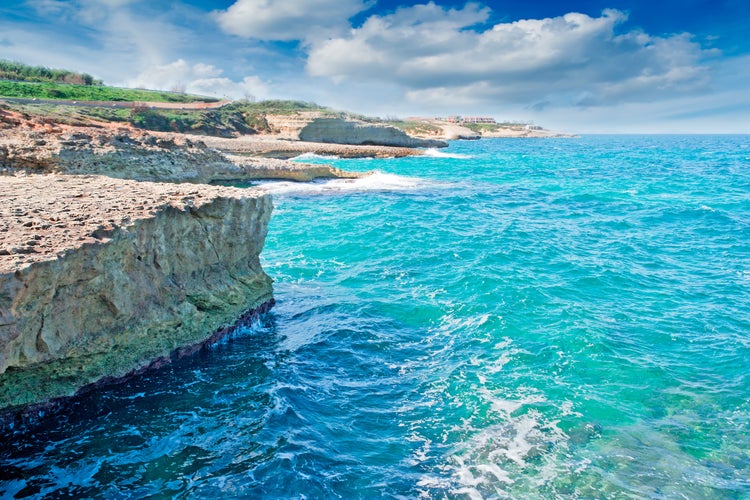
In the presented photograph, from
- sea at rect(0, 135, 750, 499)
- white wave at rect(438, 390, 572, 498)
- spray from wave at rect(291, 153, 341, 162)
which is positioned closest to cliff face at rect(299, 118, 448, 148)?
spray from wave at rect(291, 153, 341, 162)

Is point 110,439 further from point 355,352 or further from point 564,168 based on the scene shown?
point 564,168

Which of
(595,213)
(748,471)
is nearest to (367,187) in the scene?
(595,213)

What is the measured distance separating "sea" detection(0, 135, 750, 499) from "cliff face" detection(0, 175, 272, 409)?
2.65 ft

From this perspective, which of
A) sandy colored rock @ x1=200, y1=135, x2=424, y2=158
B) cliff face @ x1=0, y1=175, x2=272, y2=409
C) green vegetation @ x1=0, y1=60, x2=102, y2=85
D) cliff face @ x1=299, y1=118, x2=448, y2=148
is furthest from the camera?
cliff face @ x1=299, y1=118, x2=448, y2=148

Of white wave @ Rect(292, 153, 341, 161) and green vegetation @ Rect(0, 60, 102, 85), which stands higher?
green vegetation @ Rect(0, 60, 102, 85)

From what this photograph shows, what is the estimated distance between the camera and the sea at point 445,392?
8188mm

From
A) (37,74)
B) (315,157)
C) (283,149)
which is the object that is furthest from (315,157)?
(37,74)

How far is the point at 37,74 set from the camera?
91938 millimetres

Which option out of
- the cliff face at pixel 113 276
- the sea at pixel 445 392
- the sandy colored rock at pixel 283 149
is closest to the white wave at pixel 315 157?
the sandy colored rock at pixel 283 149

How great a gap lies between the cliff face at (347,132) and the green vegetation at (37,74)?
50.5 m

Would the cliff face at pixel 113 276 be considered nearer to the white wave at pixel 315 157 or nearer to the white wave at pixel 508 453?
the white wave at pixel 508 453

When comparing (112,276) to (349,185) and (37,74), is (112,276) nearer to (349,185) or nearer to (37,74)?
(349,185)

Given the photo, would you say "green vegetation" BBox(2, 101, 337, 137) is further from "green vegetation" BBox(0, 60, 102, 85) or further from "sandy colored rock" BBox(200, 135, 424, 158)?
"green vegetation" BBox(0, 60, 102, 85)

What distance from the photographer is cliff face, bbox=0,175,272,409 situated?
26.0 ft
